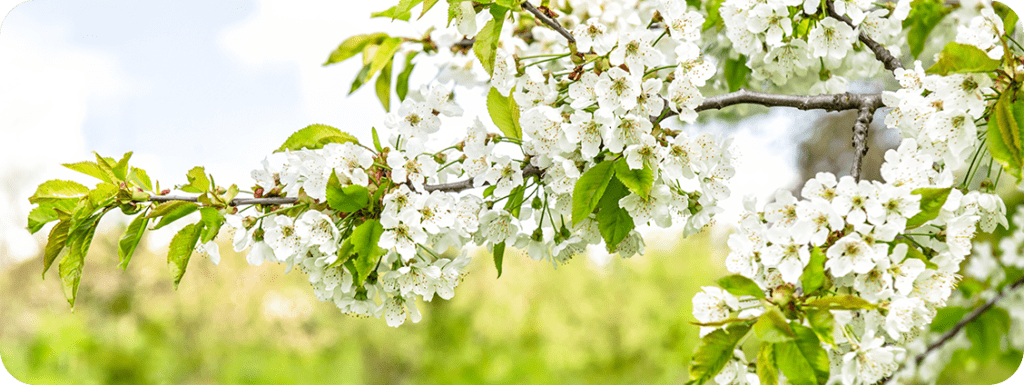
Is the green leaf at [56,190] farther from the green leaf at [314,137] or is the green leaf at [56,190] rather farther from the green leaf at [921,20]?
the green leaf at [921,20]

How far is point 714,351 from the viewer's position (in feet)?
2.02

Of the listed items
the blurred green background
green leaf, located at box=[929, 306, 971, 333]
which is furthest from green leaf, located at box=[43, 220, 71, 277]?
the blurred green background

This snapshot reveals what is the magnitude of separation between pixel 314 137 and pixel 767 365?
58 centimetres

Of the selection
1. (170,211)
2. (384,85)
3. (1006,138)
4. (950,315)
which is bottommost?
(950,315)

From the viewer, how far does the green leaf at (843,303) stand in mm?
543

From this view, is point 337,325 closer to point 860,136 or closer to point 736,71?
point 736,71

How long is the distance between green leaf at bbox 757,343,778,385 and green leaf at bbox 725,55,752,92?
26.8 inches

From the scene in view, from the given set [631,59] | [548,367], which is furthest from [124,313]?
[631,59]

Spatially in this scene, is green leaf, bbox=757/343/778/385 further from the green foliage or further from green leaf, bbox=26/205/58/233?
green leaf, bbox=26/205/58/233

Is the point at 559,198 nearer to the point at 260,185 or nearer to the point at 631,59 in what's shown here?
the point at 631,59

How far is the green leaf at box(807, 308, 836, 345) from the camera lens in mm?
559

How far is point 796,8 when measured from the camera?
0.91m

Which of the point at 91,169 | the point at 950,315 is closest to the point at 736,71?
the point at 91,169

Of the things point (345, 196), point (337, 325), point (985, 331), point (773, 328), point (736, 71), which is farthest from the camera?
point (337, 325)
